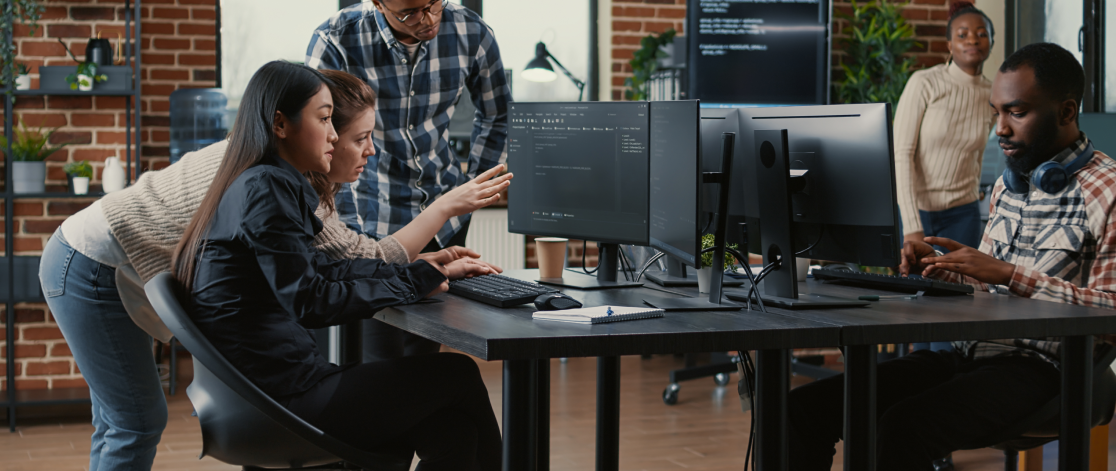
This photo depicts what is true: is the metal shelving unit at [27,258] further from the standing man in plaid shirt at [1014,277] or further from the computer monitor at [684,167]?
the standing man in plaid shirt at [1014,277]

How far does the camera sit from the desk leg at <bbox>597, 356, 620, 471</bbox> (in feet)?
7.20

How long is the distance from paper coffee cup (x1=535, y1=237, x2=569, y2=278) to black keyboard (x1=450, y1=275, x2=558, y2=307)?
0.59ft

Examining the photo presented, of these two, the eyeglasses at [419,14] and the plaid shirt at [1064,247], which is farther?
the eyeglasses at [419,14]

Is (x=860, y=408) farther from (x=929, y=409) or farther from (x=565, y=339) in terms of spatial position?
(x=565, y=339)

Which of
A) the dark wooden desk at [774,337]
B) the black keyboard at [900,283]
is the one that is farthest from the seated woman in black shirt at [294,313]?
the black keyboard at [900,283]

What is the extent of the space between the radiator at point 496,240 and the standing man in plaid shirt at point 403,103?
2.20 meters

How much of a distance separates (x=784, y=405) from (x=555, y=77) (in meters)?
3.29

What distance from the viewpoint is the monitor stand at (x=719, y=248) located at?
5.62 feet

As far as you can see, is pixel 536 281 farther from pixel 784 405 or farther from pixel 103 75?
pixel 103 75

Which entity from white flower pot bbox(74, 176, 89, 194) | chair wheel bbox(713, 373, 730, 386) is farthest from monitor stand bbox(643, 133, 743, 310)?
white flower pot bbox(74, 176, 89, 194)

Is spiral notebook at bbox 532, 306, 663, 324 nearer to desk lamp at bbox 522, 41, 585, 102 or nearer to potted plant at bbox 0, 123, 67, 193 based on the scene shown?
potted plant at bbox 0, 123, 67, 193

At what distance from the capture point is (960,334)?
157cm

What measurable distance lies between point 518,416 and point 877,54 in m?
3.80

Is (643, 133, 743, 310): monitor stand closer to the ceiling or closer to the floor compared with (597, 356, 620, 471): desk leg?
closer to the ceiling
